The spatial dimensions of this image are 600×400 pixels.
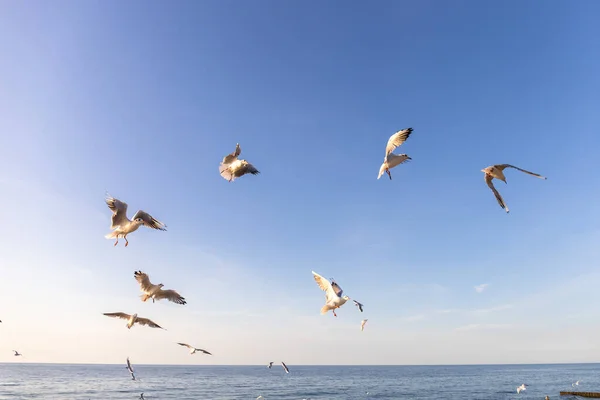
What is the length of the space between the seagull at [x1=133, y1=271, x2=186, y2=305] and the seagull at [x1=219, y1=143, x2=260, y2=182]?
4657 millimetres

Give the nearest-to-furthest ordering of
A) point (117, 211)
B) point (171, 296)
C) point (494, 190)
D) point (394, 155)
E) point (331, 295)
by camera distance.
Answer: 1. point (494, 190)
2. point (117, 211)
3. point (394, 155)
4. point (171, 296)
5. point (331, 295)

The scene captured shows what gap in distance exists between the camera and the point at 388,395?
7175 cm

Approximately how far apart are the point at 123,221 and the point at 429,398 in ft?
225

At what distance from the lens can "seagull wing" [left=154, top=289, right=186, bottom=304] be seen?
15551 millimetres

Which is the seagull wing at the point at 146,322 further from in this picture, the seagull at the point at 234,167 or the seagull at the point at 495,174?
the seagull at the point at 495,174

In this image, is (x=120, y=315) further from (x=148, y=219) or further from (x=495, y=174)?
(x=495, y=174)

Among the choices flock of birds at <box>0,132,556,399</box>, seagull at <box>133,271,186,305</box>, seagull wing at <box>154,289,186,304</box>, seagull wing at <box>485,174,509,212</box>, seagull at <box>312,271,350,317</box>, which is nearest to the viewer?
seagull wing at <box>485,174,509,212</box>

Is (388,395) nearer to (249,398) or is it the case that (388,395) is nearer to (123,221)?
(249,398)

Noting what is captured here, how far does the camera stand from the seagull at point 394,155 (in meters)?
14.4

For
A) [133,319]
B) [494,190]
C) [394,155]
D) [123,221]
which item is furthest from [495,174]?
[133,319]

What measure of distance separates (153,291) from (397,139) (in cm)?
1046

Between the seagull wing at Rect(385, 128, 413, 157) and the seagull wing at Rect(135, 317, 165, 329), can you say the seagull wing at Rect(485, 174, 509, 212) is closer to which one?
the seagull wing at Rect(385, 128, 413, 157)

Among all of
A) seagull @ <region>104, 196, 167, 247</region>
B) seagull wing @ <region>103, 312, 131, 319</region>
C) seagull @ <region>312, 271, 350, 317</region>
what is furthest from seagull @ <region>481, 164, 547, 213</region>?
seagull wing @ <region>103, 312, 131, 319</region>

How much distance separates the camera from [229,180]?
14.8 metres
